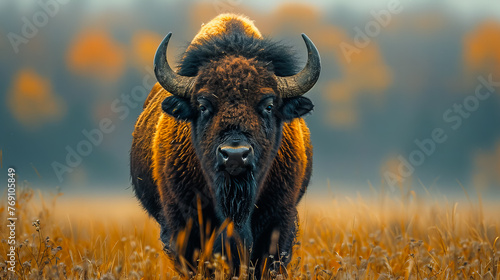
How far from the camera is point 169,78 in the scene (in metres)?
5.40

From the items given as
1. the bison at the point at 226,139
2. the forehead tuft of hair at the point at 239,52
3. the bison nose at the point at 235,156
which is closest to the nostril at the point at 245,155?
the bison nose at the point at 235,156

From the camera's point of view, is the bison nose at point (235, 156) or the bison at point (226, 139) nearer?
the bison nose at point (235, 156)

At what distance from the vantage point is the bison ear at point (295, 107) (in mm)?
5406

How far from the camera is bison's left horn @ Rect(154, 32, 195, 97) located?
5355 mm

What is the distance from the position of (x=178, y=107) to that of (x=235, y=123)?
866 millimetres

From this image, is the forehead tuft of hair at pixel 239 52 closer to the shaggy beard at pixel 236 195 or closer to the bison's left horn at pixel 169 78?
the bison's left horn at pixel 169 78

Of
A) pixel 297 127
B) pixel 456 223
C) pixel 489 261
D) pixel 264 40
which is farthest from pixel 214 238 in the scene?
pixel 456 223

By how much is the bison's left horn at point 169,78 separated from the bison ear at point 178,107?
6 cm

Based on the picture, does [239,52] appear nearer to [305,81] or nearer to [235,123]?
[305,81]

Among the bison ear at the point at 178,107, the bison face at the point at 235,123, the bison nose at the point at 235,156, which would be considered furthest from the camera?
the bison ear at the point at 178,107

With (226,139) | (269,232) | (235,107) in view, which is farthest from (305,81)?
(269,232)

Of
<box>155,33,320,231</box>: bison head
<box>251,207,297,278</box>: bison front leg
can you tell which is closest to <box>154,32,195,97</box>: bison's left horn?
<box>155,33,320,231</box>: bison head

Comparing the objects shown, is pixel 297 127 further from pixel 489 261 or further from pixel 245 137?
pixel 489 261

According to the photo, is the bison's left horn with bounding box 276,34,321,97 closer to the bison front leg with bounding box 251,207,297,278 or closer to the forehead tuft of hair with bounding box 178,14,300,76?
the forehead tuft of hair with bounding box 178,14,300,76
